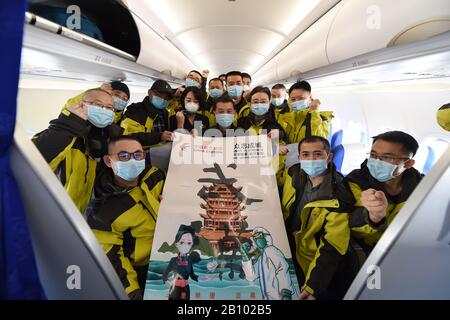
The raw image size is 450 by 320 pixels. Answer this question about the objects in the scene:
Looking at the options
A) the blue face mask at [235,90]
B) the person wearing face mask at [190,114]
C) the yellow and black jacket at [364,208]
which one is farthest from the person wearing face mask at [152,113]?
the yellow and black jacket at [364,208]

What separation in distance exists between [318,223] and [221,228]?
0.37m

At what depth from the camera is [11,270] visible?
617 mm

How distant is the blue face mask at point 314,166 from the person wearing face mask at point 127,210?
64 centimetres

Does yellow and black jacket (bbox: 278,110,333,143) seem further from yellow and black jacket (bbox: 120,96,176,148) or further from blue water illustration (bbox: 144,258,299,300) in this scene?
blue water illustration (bbox: 144,258,299,300)

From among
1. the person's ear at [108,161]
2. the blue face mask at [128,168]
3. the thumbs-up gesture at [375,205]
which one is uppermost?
the person's ear at [108,161]

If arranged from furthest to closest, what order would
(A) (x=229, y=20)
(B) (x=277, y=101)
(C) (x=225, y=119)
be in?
(A) (x=229, y=20) → (B) (x=277, y=101) → (C) (x=225, y=119)

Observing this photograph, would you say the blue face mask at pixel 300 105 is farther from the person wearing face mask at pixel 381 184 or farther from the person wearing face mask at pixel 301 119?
the person wearing face mask at pixel 381 184

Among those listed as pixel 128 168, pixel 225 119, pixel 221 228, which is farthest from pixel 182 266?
pixel 225 119

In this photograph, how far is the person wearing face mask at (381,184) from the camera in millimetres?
866

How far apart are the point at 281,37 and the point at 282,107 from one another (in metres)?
1.27

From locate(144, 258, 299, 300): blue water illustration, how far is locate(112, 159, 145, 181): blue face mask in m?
0.39

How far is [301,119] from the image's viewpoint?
7.30 feet

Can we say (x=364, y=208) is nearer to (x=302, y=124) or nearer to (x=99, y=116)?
(x=99, y=116)

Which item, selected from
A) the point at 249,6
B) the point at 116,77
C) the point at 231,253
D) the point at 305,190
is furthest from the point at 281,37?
the point at 231,253
